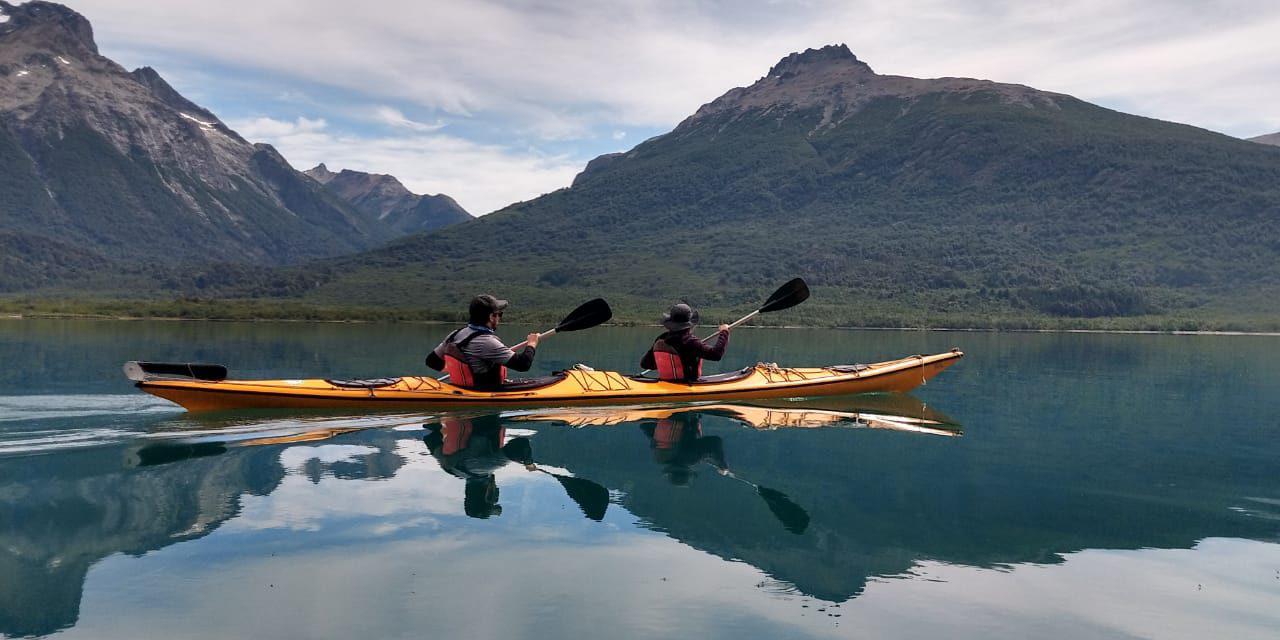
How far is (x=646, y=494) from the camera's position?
1139 centimetres

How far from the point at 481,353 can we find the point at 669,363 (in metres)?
4.46

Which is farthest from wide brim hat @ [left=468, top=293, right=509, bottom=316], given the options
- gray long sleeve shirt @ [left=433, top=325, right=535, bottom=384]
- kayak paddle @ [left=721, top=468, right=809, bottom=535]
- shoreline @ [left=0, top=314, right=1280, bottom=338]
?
shoreline @ [left=0, top=314, right=1280, bottom=338]

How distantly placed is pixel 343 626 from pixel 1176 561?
26.3ft

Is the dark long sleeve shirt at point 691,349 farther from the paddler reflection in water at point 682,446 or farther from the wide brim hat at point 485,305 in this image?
the wide brim hat at point 485,305

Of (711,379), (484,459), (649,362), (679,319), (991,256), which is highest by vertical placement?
(991,256)

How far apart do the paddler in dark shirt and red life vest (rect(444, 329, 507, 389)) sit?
12.3ft

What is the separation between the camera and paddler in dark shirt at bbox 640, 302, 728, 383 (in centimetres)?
1889

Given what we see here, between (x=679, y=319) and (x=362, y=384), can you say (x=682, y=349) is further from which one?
(x=362, y=384)

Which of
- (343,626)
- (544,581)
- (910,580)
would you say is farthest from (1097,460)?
(343,626)

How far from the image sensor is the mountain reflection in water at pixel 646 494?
28.9 ft

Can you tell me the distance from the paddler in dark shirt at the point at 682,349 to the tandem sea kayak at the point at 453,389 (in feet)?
1.18

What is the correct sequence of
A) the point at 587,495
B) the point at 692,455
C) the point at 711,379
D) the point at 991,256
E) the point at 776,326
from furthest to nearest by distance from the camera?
1. the point at 991,256
2. the point at 776,326
3. the point at 711,379
4. the point at 692,455
5. the point at 587,495

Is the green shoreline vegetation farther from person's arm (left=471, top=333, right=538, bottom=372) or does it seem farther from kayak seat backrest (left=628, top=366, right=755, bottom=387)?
person's arm (left=471, top=333, right=538, bottom=372)

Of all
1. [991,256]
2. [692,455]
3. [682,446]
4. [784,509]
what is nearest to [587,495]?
[784,509]
